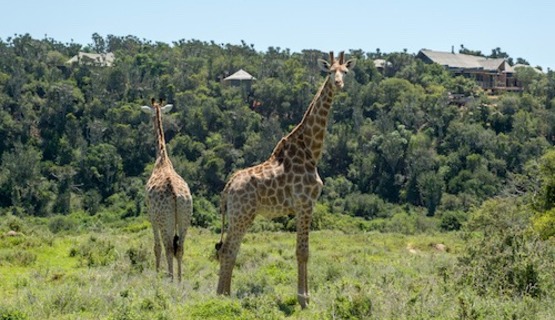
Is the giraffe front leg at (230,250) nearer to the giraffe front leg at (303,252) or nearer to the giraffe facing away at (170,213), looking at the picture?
the giraffe front leg at (303,252)

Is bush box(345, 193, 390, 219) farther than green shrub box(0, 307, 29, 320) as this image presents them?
Yes

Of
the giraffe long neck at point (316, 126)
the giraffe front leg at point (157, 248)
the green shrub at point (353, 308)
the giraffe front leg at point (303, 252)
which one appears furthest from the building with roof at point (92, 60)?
the green shrub at point (353, 308)

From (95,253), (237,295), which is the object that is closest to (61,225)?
(95,253)

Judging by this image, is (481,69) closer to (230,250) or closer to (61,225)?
(61,225)

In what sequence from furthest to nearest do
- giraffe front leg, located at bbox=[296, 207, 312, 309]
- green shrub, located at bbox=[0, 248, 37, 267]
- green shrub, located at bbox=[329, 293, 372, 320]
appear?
green shrub, located at bbox=[0, 248, 37, 267] < giraffe front leg, located at bbox=[296, 207, 312, 309] < green shrub, located at bbox=[329, 293, 372, 320]

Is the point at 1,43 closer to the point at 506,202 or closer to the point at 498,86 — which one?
the point at 498,86

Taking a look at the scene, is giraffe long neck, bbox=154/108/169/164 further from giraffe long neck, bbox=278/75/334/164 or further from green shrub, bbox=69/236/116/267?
giraffe long neck, bbox=278/75/334/164

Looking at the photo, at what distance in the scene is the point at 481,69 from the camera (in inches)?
2953

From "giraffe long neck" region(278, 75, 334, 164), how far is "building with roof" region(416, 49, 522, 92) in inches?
2585

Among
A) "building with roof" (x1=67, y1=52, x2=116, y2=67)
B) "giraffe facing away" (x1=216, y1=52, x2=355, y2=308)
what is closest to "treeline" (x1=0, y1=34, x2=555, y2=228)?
"building with roof" (x1=67, y1=52, x2=116, y2=67)

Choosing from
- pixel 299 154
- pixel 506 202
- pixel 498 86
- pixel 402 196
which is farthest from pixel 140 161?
pixel 299 154

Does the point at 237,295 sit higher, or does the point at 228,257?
the point at 228,257

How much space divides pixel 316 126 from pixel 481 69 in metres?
69.8

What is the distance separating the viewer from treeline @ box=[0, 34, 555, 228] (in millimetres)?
47188
